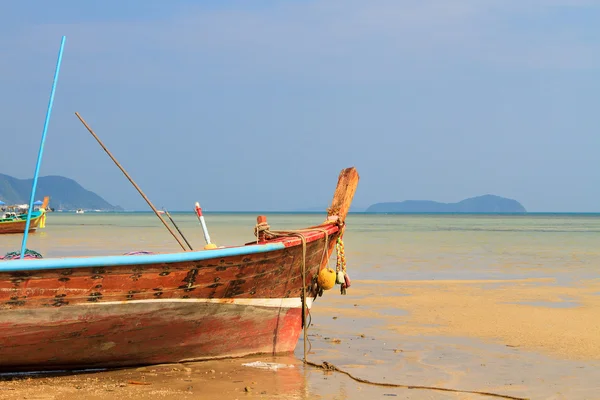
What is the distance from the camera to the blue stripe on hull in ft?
18.3

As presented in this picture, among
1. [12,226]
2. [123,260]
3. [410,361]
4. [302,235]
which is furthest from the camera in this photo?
[12,226]

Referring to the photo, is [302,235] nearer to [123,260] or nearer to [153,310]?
[153,310]

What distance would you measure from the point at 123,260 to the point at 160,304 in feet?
1.91

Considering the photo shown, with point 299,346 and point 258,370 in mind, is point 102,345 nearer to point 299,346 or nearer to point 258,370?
point 258,370

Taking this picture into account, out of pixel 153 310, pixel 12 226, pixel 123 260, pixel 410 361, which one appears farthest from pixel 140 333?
pixel 12 226

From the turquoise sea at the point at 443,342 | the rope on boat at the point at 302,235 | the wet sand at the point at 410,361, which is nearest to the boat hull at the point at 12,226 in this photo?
the turquoise sea at the point at 443,342

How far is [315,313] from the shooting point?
1020 cm

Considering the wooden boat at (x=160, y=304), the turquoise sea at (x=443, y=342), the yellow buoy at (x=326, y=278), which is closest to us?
the wooden boat at (x=160, y=304)

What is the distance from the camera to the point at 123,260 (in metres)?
5.89

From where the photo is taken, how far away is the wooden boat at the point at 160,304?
5.79 m

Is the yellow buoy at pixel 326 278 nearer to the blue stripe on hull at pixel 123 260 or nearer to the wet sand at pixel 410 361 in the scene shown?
the wet sand at pixel 410 361

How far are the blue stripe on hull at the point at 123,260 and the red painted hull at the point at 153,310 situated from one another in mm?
55

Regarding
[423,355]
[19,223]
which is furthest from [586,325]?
[19,223]

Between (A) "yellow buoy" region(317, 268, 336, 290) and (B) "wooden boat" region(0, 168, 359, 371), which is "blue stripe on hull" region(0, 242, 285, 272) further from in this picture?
(A) "yellow buoy" region(317, 268, 336, 290)
